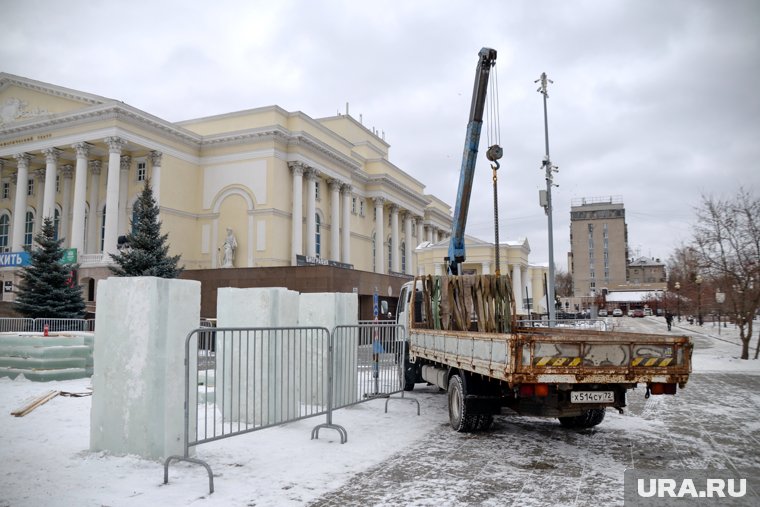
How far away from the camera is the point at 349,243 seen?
171 ft

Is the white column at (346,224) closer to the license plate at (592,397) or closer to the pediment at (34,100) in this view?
the pediment at (34,100)

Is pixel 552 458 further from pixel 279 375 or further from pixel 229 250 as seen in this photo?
pixel 229 250

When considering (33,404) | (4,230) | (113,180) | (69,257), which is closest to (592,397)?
(33,404)

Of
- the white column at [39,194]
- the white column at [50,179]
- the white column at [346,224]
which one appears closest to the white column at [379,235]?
the white column at [346,224]

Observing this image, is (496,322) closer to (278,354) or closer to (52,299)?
(278,354)

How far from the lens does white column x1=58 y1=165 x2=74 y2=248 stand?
43031mm

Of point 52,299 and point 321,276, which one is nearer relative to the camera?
point 52,299

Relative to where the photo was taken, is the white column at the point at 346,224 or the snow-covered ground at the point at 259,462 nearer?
the snow-covered ground at the point at 259,462

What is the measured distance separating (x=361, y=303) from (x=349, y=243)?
14.1 metres

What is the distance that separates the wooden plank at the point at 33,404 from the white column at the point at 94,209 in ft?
117

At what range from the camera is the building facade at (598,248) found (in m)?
125

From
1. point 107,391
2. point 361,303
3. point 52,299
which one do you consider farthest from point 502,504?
point 361,303

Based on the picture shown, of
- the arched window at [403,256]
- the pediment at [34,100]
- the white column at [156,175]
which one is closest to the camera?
the pediment at [34,100]

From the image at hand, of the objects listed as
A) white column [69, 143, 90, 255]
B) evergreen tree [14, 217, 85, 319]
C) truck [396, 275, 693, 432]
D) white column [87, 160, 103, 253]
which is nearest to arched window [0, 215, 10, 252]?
white column [87, 160, 103, 253]
